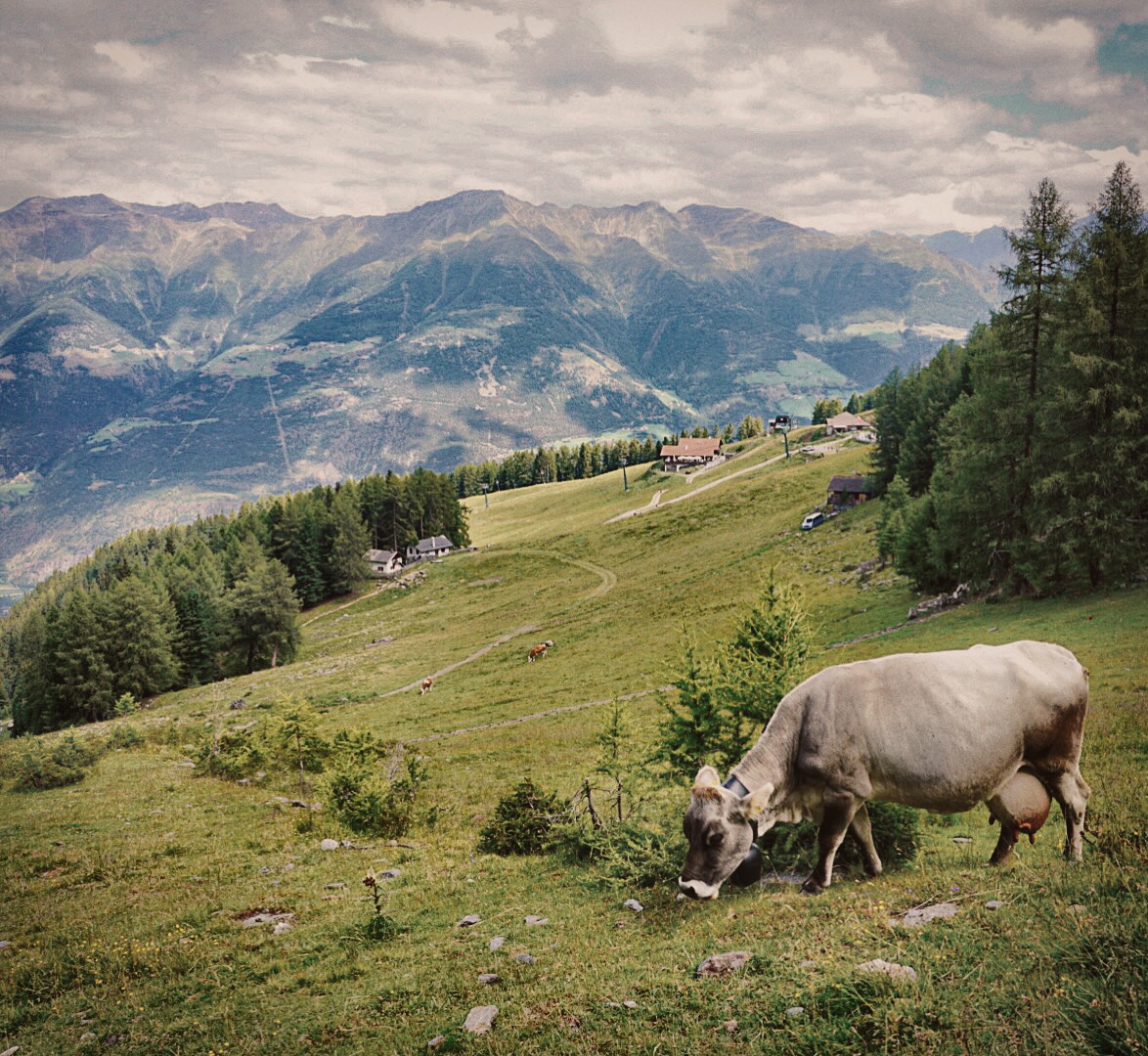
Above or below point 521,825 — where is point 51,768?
below

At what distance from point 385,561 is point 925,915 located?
410 feet

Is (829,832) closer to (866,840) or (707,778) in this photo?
(866,840)

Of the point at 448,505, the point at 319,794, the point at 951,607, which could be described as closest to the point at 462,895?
the point at 319,794

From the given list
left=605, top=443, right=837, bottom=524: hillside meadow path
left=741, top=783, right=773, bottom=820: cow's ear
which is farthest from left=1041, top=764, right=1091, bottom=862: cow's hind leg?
left=605, top=443, right=837, bottom=524: hillside meadow path

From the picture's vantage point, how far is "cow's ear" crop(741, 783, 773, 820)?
10.3 metres

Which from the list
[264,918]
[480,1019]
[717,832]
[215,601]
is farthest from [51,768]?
[215,601]

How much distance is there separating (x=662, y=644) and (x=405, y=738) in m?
20.1

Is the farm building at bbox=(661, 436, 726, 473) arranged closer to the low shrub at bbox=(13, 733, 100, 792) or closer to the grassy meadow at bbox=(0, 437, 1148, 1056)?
the grassy meadow at bbox=(0, 437, 1148, 1056)

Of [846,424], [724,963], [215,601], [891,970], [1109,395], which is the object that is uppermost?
[1109,395]

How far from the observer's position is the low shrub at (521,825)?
732 inches

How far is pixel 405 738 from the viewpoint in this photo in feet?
133

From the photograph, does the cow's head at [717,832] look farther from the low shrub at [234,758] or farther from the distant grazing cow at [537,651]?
the distant grazing cow at [537,651]

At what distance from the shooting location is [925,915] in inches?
367

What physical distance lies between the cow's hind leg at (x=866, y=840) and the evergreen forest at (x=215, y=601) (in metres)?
64.7
